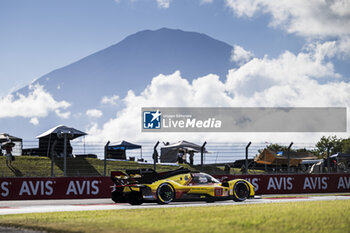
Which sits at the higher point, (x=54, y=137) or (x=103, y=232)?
(x=54, y=137)

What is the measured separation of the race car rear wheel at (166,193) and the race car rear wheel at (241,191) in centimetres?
204

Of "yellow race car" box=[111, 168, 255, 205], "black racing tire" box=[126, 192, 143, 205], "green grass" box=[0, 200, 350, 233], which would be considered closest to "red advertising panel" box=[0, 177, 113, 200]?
"yellow race car" box=[111, 168, 255, 205]

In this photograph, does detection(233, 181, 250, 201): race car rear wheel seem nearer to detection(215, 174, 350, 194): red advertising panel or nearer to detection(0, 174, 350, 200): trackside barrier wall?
detection(0, 174, 350, 200): trackside barrier wall

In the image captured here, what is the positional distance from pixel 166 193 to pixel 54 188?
5.32m

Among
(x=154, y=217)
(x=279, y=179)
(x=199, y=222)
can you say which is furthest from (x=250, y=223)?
(x=279, y=179)

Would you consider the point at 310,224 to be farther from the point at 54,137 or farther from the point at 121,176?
the point at 54,137

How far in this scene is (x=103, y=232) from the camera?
27.8 ft

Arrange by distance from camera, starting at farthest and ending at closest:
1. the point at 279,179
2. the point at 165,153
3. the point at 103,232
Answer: the point at 165,153 < the point at 279,179 < the point at 103,232

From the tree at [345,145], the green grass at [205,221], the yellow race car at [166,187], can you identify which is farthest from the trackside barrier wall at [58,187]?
the tree at [345,145]

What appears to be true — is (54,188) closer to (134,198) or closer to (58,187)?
(58,187)

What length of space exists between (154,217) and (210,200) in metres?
5.12

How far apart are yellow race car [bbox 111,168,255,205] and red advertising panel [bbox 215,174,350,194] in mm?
4747

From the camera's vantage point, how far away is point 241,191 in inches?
619

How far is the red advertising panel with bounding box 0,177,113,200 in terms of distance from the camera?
1783 centimetres
